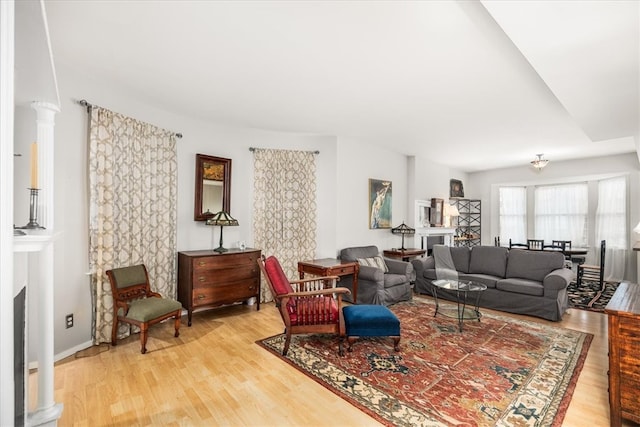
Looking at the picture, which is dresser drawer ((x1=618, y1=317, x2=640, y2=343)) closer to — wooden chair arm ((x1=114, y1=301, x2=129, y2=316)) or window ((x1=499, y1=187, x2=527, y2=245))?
wooden chair arm ((x1=114, y1=301, x2=129, y2=316))

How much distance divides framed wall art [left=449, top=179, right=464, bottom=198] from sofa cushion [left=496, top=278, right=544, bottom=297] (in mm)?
4189

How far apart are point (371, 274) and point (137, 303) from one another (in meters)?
2.99

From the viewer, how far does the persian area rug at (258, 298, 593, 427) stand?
212 cm

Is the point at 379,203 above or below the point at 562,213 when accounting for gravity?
above

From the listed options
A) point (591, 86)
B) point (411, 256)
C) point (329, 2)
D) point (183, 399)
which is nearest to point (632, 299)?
point (591, 86)

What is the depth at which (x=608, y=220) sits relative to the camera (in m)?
6.76

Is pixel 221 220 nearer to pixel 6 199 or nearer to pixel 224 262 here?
pixel 224 262

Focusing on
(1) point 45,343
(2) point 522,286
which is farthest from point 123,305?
(2) point 522,286

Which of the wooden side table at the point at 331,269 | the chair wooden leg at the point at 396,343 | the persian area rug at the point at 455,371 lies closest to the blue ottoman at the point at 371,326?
the chair wooden leg at the point at 396,343

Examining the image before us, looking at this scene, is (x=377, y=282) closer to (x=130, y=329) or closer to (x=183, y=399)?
(x=183, y=399)

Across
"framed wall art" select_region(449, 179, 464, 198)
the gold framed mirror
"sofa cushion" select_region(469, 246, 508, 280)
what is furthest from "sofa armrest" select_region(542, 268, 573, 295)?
the gold framed mirror

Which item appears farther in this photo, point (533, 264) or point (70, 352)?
point (533, 264)

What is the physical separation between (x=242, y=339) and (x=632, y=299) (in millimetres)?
3459

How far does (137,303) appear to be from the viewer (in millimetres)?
3174
